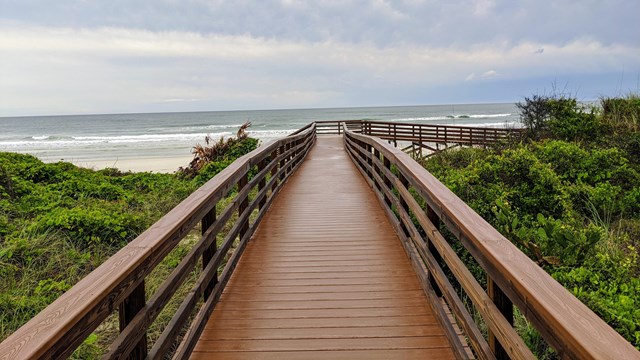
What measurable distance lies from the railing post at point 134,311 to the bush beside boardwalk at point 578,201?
2866mm

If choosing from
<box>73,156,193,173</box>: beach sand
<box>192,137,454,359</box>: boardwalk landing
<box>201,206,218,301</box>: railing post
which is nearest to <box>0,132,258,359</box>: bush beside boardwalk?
<box>201,206,218,301</box>: railing post

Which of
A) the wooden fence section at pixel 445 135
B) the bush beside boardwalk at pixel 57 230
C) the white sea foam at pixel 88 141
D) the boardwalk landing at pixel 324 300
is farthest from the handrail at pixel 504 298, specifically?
the white sea foam at pixel 88 141

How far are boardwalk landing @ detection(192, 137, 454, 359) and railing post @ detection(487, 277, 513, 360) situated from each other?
2.06ft

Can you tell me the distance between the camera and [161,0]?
767 inches

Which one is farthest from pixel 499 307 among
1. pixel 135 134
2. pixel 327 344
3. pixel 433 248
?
pixel 135 134

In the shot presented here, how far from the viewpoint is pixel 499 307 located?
1.72 meters

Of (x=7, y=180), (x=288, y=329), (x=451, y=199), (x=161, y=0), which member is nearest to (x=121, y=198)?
(x=7, y=180)

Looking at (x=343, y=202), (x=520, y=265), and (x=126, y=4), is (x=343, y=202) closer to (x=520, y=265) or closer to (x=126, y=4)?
(x=520, y=265)

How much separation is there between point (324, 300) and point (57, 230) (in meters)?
4.42

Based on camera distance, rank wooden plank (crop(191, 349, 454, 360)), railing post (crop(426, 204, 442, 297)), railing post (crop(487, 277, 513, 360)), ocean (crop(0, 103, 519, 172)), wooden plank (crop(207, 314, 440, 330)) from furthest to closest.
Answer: ocean (crop(0, 103, 519, 172)) → railing post (crop(426, 204, 442, 297)) → wooden plank (crop(207, 314, 440, 330)) → wooden plank (crop(191, 349, 454, 360)) → railing post (crop(487, 277, 513, 360))

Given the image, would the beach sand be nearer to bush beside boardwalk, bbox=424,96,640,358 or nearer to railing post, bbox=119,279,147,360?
bush beside boardwalk, bbox=424,96,640,358

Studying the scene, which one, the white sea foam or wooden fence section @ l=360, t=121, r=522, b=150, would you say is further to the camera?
the white sea foam

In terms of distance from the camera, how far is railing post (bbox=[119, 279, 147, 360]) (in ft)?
5.60

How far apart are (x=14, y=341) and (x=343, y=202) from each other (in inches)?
226
